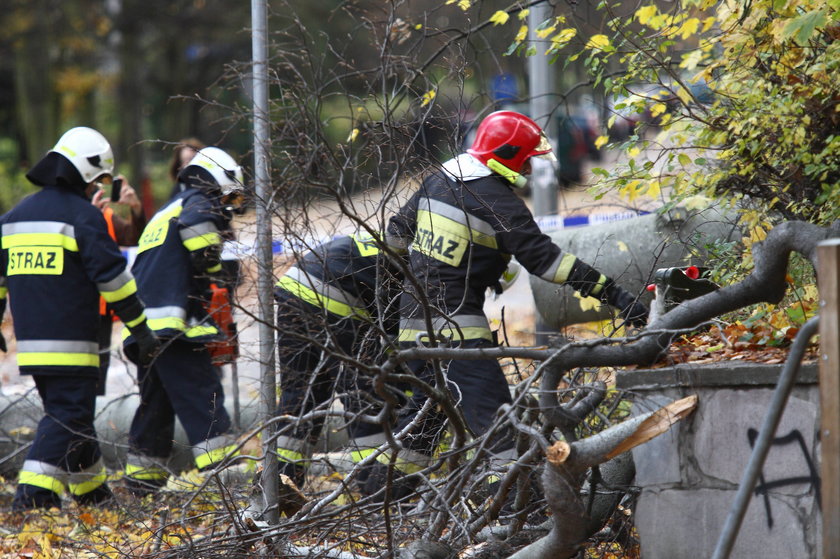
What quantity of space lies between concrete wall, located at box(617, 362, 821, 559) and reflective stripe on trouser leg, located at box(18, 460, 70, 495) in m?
3.51

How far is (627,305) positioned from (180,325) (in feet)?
9.05

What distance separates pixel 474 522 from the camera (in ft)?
13.0

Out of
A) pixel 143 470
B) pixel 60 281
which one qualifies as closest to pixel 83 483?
pixel 143 470

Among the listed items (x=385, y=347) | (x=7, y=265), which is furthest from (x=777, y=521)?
(x=7, y=265)

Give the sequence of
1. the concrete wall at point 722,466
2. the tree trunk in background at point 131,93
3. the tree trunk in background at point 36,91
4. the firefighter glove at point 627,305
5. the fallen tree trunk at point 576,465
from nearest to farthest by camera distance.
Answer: the concrete wall at point 722,466, the fallen tree trunk at point 576,465, the firefighter glove at point 627,305, the tree trunk in background at point 36,91, the tree trunk in background at point 131,93

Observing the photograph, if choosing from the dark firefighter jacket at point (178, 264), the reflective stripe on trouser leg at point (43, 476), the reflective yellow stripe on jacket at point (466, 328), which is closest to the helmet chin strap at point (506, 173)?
the reflective yellow stripe on jacket at point (466, 328)

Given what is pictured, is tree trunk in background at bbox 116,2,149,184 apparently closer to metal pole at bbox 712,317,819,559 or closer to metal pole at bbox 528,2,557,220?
metal pole at bbox 528,2,557,220

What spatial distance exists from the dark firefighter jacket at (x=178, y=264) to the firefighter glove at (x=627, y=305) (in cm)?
242

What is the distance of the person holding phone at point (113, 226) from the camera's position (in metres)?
7.55

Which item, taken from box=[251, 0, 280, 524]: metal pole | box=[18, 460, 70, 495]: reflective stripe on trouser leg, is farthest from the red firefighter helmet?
box=[18, 460, 70, 495]: reflective stripe on trouser leg

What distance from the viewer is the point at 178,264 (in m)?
6.37

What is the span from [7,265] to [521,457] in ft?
12.6

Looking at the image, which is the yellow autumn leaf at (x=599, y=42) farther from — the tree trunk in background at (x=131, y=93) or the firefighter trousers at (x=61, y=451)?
the tree trunk in background at (x=131, y=93)

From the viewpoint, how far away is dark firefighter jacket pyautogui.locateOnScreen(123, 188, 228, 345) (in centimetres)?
629
